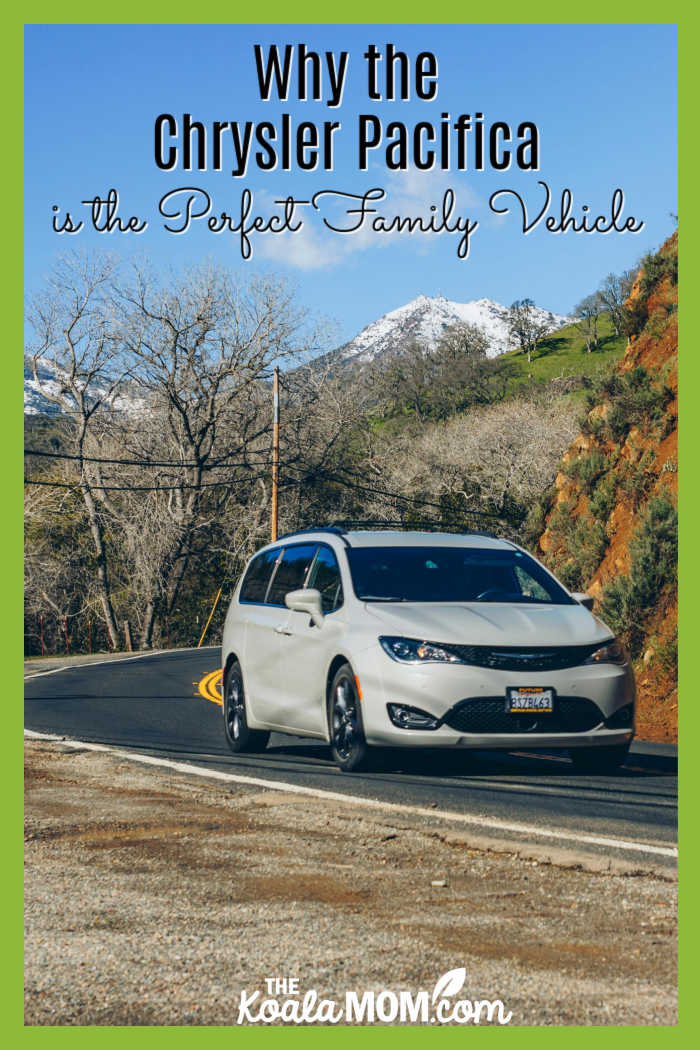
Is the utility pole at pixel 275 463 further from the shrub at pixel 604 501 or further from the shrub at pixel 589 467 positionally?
the shrub at pixel 604 501

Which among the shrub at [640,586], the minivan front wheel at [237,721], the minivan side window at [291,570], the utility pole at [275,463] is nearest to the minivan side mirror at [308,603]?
the minivan side window at [291,570]

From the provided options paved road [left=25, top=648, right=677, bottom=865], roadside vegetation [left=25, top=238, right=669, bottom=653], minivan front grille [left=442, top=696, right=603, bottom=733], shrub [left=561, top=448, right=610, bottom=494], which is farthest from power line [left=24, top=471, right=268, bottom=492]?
minivan front grille [left=442, top=696, right=603, bottom=733]

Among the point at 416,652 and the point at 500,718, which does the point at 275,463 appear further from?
the point at 500,718

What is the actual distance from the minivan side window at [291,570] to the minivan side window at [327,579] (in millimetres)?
171

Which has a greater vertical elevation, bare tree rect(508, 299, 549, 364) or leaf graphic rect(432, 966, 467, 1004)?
bare tree rect(508, 299, 549, 364)

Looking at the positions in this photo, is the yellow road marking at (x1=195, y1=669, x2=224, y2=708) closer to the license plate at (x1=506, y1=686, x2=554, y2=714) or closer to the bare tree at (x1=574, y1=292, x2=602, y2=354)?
the license plate at (x1=506, y1=686, x2=554, y2=714)

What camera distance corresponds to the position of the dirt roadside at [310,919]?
432 cm

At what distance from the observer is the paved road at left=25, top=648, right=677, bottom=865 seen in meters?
7.82

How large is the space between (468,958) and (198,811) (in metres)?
3.85

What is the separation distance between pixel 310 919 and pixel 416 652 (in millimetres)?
4251

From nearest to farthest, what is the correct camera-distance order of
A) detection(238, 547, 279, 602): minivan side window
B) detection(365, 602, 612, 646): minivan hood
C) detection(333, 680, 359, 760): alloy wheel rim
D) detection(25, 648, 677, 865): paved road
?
detection(25, 648, 677, 865): paved road, detection(365, 602, 612, 646): minivan hood, detection(333, 680, 359, 760): alloy wheel rim, detection(238, 547, 279, 602): minivan side window

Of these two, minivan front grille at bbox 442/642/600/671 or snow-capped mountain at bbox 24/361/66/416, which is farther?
snow-capped mountain at bbox 24/361/66/416

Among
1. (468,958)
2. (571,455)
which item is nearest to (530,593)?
(468,958)

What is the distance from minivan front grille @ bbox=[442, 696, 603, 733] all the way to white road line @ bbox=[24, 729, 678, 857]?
40.2 inches
